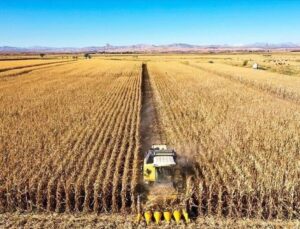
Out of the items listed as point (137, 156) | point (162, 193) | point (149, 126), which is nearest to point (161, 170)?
point (162, 193)

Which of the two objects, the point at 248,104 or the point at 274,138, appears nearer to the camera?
the point at 274,138

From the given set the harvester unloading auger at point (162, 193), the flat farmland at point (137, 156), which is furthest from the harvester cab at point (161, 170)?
the flat farmland at point (137, 156)

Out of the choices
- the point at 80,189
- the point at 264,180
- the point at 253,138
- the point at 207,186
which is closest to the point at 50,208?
the point at 80,189

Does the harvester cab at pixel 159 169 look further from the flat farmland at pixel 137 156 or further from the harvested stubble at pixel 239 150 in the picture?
the harvested stubble at pixel 239 150

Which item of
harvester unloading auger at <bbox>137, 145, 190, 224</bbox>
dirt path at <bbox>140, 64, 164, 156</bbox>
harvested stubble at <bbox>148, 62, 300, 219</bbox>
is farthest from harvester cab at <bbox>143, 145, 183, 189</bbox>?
dirt path at <bbox>140, 64, 164, 156</bbox>

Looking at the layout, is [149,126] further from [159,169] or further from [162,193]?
[162,193]

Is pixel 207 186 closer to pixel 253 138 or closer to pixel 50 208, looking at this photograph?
pixel 50 208
